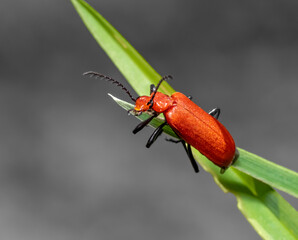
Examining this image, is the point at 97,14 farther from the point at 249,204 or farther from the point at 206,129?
the point at 249,204

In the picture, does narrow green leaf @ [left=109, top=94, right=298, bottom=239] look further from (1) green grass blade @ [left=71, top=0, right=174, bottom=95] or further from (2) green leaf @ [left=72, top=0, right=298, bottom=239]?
(1) green grass blade @ [left=71, top=0, right=174, bottom=95]

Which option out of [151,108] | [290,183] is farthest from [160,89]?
[290,183]

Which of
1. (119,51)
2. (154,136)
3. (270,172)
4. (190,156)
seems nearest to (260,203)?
(270,172)

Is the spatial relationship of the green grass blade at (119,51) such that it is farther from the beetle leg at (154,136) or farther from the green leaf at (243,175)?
the beetle leg at (154,136)

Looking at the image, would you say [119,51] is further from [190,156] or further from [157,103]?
[190,156]

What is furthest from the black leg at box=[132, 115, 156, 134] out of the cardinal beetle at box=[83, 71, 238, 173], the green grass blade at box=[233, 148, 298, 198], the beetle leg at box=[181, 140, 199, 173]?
the green grass blade at box=[233, 148, 298, 198]

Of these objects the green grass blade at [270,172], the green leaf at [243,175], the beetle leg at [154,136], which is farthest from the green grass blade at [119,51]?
the green grass blade at [270,172]
